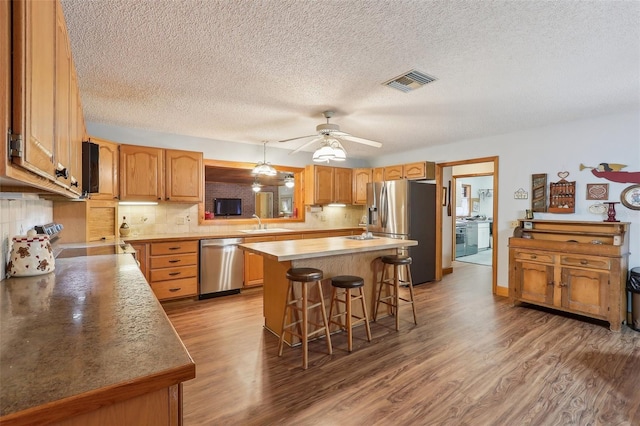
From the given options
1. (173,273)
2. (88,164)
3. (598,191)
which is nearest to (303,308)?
(88,164)

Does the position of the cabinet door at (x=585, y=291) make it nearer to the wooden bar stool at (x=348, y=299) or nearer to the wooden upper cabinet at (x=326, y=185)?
the wooden bar stool at (x=348, y=299)

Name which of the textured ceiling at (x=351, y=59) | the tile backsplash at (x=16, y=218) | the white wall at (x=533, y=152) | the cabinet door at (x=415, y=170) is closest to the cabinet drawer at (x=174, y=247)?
the tile backsplash at (x=16, y=218)

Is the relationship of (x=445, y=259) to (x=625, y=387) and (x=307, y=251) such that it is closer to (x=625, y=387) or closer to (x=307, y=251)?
(x=625, y=387)

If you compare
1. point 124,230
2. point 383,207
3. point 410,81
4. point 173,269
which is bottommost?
point 173,269

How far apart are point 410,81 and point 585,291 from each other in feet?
10.0

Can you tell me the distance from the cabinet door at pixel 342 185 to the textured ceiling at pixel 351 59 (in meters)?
2.14

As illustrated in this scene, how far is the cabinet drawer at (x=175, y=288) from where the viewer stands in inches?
153

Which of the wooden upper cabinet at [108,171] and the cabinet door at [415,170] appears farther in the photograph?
the cabinet door at [415,170]

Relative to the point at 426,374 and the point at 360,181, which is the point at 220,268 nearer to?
the point at 426,374

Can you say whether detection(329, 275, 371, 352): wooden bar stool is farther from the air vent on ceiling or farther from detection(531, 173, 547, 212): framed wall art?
detection(531, 173, 547, 212): framed wall art

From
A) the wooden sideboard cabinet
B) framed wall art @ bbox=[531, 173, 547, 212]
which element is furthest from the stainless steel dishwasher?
framed wall art @ bbox=[531, 173, 547, 212]

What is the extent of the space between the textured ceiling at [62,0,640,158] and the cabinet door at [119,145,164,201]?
1.43 feet

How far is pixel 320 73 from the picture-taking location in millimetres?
2430

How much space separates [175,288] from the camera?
3988mm
